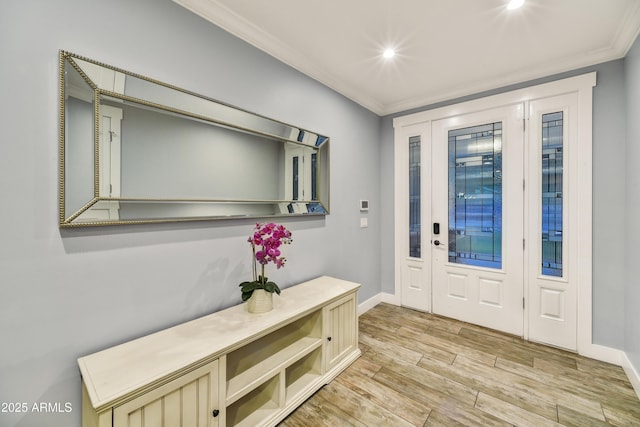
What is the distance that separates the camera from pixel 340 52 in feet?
7.34

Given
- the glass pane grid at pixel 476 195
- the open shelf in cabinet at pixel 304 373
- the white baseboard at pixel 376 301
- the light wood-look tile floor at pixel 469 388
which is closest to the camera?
the light wood-look tile floor at pixel 469 388

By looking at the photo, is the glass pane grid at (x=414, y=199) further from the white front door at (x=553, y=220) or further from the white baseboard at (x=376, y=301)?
the white front door at (x=553, y=220)

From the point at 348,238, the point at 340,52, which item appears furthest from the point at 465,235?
the point at 340,52

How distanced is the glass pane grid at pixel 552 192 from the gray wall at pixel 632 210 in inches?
16.2

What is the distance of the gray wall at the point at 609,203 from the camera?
217 cm

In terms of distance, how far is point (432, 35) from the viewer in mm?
1997

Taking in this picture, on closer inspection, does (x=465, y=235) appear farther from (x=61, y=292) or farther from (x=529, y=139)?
(x=61, y=292)

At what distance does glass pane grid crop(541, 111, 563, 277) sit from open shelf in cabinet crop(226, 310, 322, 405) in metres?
2.30

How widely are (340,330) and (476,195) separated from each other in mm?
2091

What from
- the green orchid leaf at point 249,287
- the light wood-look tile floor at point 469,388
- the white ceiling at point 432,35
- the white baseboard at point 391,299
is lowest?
the light wood-look tile floor at point 469,388

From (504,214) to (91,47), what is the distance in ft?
11.4

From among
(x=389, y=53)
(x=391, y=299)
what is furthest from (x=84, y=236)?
(x=391, y=299)

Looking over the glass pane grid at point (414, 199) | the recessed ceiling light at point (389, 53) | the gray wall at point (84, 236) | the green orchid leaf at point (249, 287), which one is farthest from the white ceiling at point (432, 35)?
the green orchid leaf at point (249, 287)

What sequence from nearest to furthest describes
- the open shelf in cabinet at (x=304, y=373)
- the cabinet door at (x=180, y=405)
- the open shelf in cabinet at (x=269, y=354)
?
the cabinet door at (x=180, y=405) → the open shelf in cabinet at (x=269, y=354) → the open shelf in cabinet at (x=304, y=373)
